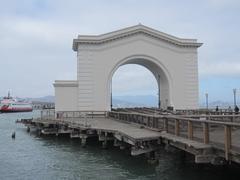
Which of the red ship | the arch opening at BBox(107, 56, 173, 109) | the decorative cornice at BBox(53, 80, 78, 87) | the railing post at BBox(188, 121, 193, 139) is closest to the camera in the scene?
the railing post at BBox(188, 121, 193, 139)

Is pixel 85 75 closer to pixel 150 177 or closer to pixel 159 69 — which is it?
pixel 159 69

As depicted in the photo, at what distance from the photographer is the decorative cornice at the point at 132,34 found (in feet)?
126

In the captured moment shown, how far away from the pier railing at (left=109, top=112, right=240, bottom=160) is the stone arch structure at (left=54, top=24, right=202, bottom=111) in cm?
1682

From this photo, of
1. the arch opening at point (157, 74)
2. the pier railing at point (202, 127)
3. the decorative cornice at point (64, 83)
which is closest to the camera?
the pier railing at point (202, 127)

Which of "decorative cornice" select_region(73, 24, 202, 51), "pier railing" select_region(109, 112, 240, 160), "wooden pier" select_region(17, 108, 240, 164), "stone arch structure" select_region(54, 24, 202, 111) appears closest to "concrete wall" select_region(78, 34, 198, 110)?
"stone arch structure" select_region(54, 24, 202, 111)

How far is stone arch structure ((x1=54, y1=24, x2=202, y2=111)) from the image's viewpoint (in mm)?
38000

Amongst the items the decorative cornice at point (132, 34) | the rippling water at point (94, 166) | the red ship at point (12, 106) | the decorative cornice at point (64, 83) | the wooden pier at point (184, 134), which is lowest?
the rippling water at point (94, 166)

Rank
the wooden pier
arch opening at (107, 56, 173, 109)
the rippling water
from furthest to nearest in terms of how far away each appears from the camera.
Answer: arch opening at (107, 56, 173, 109) < the rippling water < the wooden pier

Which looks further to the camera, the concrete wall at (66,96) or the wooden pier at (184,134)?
the concrete wall at (66,96)

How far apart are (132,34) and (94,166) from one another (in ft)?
78.9

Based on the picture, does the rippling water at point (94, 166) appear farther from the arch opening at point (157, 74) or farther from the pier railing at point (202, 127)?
the arch opening at point (157, 74)

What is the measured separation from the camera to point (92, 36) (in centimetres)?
3862

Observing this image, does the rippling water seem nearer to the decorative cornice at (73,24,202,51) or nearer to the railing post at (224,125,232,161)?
the railing post at (224,125,232,161)

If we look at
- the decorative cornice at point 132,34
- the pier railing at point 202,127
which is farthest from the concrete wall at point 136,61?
the pier railing at point 202,127
